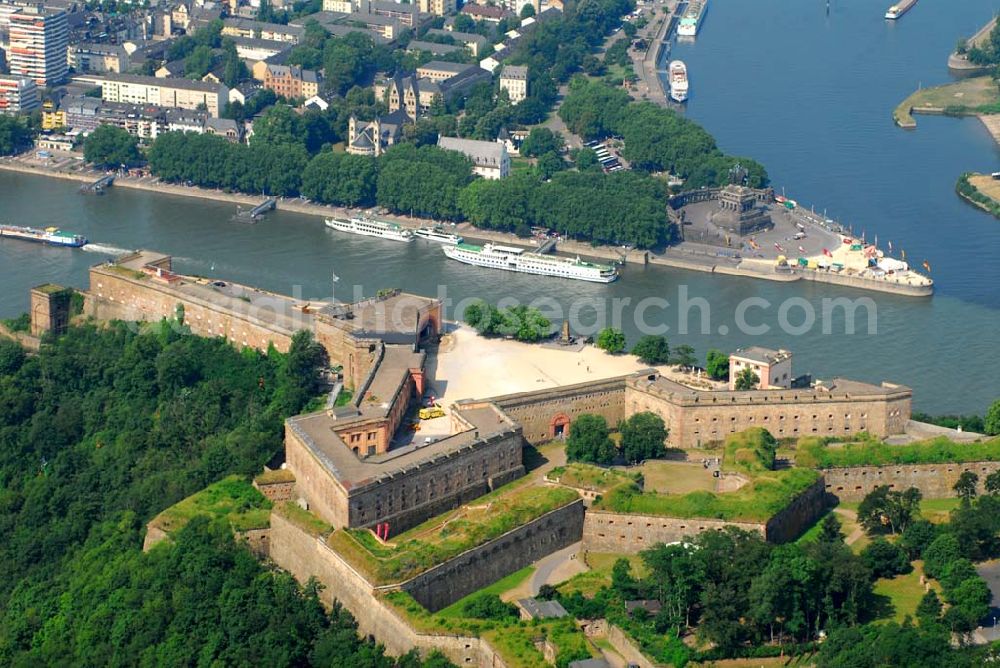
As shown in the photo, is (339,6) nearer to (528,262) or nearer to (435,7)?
(435,7)

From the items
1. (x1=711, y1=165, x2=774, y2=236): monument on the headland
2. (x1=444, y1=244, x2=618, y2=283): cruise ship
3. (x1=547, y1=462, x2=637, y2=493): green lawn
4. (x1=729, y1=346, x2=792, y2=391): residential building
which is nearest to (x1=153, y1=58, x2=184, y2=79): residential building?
(x1=444, y1=244, x2=618, y2=283): cruise ship

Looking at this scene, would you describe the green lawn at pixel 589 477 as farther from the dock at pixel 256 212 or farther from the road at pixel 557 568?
the dock at pixel 256 212

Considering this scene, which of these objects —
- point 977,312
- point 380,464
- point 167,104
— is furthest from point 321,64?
point 380,464

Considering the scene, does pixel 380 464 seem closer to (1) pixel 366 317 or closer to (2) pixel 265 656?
(2) pixel 265 656

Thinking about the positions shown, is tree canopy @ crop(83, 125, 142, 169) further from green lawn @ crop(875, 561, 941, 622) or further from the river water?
green lawn @ crop(875, 561, 941, 622)

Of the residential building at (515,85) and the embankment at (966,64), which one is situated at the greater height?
the embankment at (966,64)

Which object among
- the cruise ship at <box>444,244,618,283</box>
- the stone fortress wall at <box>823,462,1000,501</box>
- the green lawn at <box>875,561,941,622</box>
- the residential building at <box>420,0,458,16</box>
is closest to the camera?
the green lawn at <box>875,561,941,622</box>

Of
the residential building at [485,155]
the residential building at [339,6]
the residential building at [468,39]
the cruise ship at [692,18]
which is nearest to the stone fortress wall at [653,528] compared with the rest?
the residential building at [485,155]
